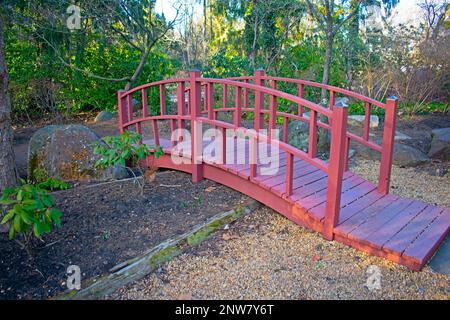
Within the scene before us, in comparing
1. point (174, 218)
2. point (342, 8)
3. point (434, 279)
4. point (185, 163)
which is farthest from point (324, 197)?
point (342, 8)

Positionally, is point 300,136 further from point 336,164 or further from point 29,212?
point 29,212

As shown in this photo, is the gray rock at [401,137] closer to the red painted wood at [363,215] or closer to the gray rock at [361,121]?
the gray rock at [361,121]

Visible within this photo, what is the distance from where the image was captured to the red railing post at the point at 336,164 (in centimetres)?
284

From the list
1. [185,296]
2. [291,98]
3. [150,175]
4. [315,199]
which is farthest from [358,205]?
[150,175]

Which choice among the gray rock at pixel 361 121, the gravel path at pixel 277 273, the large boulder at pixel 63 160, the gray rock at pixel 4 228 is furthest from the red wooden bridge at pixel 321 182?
the gray rock at pixel 361 121

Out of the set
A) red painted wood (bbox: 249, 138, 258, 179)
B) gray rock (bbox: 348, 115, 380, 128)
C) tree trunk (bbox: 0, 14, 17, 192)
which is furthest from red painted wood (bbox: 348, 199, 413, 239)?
gray rock (bbox: 348, 115, 380, 128)

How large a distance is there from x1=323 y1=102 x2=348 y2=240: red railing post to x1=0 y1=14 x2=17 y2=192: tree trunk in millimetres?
2755

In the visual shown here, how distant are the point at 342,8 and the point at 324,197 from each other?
6.86 m

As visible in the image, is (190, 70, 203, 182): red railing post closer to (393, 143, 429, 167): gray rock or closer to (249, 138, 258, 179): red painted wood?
(249, 138, 258, 179): red painted wood

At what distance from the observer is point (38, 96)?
30.1ft

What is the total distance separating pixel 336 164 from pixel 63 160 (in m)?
3.47

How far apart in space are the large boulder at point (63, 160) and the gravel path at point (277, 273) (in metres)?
2.19

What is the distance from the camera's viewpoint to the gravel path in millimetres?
2496
